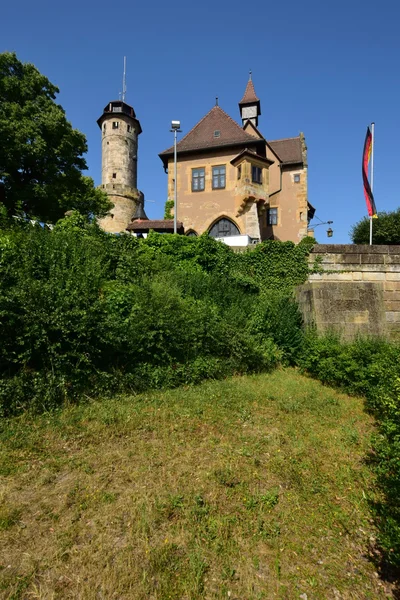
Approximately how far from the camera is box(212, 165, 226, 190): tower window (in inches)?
964

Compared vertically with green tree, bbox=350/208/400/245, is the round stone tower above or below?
above

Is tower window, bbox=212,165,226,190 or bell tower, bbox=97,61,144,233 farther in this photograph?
bell tower, bbox=97,61,144,233

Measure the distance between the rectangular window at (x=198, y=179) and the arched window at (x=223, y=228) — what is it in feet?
9.69

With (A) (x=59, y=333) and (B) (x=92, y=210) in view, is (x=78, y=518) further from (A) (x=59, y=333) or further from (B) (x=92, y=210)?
(B) (x=92, y=210)

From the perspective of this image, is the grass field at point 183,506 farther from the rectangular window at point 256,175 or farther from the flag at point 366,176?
the rectangular window at point 256,175

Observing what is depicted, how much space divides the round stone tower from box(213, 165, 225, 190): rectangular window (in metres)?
16.7

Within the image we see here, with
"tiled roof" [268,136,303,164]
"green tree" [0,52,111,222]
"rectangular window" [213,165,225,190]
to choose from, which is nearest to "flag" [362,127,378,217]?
"rectangular window" [213,165,225,190]

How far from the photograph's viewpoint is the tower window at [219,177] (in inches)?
964

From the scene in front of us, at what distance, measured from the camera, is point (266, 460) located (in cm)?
414

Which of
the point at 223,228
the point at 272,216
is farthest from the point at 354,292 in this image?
the point at 272,216

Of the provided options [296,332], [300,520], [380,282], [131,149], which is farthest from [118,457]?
[131,149]

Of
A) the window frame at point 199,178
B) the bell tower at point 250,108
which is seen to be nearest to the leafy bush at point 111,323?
the window frame at point 199,178

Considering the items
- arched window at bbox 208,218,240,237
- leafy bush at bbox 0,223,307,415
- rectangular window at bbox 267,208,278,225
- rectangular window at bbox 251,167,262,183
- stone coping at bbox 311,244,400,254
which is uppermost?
rectangular window at bbox 251,167,262,183

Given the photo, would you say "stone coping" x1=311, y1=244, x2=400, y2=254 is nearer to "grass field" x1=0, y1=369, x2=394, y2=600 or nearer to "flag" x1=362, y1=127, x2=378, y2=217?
"flag" x1=362, y1=127, x2=378, y2=217
